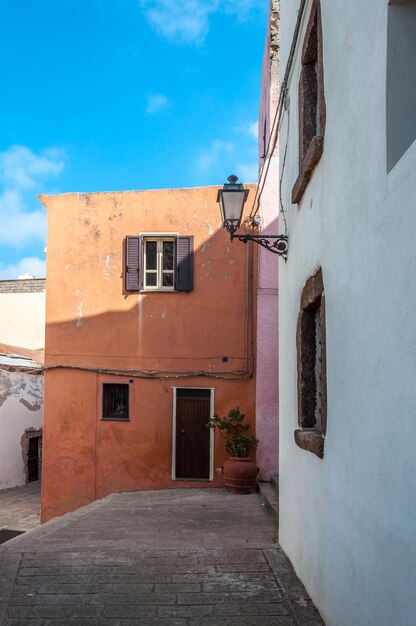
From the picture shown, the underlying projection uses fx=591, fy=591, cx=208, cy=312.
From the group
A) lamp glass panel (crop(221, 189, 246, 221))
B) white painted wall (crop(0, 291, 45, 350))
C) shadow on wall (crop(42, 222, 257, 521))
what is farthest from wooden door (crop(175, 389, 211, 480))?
white painted wall (crop(0, 291, 45, 350))

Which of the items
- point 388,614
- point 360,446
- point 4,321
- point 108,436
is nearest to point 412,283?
point 360,446

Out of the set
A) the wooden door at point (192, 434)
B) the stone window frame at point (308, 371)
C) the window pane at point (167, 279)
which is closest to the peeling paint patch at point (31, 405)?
the wooden door at point (192, 434)

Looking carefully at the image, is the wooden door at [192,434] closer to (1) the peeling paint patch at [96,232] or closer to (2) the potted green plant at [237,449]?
(2) the potted green plant at [237,449]

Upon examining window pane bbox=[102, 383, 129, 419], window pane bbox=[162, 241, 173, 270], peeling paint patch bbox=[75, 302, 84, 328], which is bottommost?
window pane bbox=[102, 383, 129, 419]

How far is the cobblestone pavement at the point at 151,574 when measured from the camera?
4.10 metres

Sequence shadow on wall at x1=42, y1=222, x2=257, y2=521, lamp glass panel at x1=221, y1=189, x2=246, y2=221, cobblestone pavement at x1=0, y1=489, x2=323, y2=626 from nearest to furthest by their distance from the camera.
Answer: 1. cobblestone pavement at x1=0, y1=489, x2=323, y2=626
2. lamp glass panel at x1=221, y1=189, x2=246, y2=221
3. shadow on wall at x1=42, y1=222, x2=257, y2=521

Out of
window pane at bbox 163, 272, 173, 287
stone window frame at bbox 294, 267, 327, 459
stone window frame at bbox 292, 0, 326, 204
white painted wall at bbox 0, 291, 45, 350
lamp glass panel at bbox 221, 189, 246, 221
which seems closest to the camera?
stone window frame at bbox 292, 0, 326, 204

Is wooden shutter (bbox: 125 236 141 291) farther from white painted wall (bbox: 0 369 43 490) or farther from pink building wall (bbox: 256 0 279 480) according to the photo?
white painted wall (bbox: 0 369 43 490)

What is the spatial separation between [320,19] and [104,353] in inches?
338

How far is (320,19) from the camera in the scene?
13.8 feet

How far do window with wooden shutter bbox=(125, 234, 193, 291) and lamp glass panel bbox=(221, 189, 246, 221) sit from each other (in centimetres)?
491

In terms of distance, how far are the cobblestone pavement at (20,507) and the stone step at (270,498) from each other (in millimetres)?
5187

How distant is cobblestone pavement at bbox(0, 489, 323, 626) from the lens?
161 inches

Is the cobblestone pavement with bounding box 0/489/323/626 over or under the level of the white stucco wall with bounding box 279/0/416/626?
under
